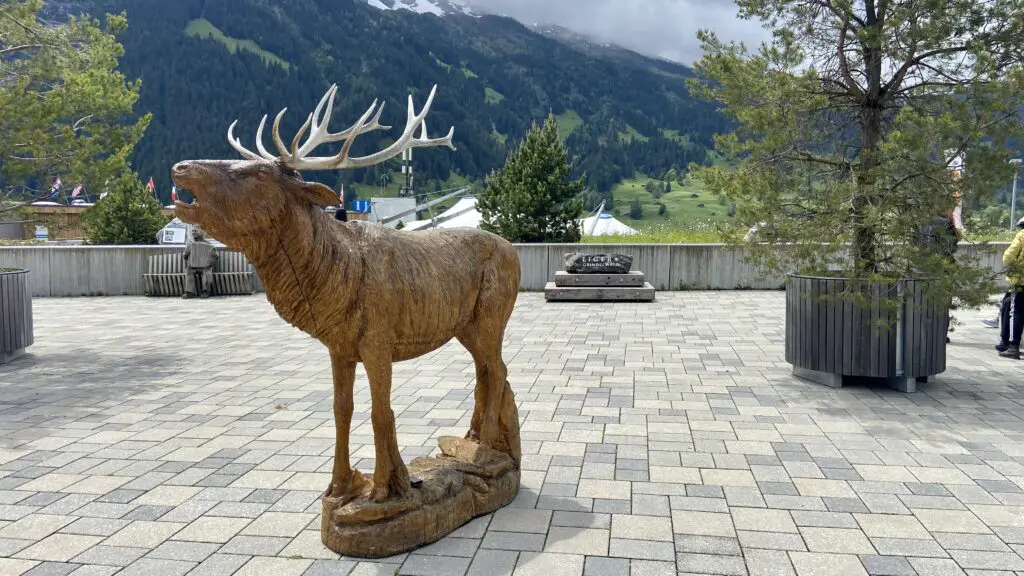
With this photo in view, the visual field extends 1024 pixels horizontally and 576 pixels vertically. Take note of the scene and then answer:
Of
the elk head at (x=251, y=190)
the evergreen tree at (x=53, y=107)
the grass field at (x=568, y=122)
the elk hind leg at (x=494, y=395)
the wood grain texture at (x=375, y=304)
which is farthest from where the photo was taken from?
the grass field at (x=568, y=122)

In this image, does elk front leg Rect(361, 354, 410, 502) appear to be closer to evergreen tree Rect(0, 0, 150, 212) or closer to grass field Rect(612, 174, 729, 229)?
evergreen tree Rect(0, 0, 150, 212)

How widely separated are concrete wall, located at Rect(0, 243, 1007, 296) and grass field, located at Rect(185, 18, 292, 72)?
4741 inches

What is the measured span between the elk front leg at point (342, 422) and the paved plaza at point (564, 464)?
34 cm

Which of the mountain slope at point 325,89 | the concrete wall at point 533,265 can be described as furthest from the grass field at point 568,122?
the concrete wall at point 533,265

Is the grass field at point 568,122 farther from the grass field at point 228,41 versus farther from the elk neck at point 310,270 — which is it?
the elk neck at point 310,270

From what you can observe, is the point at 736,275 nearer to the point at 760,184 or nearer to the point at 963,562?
the point at 760,184

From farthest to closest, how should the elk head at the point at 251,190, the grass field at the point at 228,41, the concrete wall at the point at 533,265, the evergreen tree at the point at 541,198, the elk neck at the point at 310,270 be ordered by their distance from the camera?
the grass field at the point at 228,41, the evergreen tree at the point at 541,198, the concrete wall at the point at 533,265, the elk neck at the point at 310,270, the elk head at the point at 251,190

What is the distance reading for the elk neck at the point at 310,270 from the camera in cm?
336

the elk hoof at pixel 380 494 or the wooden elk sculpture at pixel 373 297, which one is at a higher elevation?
the wooden elk sculpture at pixel 373 297

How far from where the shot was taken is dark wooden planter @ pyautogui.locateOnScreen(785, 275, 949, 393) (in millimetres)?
6844

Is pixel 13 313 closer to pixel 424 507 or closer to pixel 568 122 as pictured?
pixel 424 507

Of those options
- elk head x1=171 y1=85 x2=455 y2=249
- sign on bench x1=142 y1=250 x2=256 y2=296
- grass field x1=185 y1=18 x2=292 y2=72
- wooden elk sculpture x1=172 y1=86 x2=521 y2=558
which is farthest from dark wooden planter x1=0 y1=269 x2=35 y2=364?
grass field x1=185 y1=18 x2=292 y2=72

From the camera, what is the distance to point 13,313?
333 inches

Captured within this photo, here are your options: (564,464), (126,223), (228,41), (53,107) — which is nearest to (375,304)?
(564,464)
